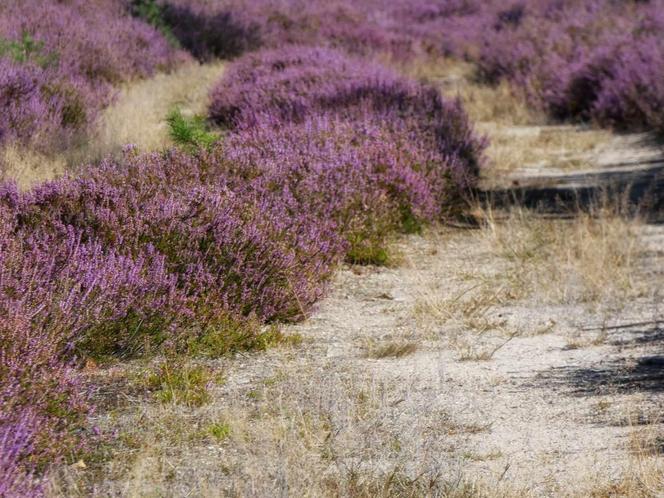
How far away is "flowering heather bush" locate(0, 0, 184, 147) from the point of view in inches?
336

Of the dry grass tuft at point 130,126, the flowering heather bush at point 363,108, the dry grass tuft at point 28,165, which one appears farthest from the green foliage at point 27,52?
the dry grass tuft at point 28,165

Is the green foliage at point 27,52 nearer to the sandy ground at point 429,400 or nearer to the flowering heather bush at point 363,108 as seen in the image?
the flowering heather bush at point 363,108

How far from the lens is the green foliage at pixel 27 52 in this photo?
9.93m

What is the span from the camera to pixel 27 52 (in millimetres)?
10578

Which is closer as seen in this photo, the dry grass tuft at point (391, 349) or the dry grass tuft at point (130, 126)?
the dry grass tuft at point (391, 349)

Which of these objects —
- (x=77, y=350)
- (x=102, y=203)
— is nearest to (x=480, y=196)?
(x=102, y=203)

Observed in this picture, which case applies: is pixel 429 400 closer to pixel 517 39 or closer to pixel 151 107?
pixel 151 107

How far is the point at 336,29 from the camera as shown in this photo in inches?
802

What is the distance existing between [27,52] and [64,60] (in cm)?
63

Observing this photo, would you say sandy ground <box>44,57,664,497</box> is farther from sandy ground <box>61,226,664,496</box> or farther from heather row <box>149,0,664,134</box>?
heather row <box>149,0,664,134</box>

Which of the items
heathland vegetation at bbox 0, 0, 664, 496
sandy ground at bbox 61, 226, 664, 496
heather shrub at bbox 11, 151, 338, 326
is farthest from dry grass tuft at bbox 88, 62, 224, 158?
sandy ground at bbox 61, 226, 664, 496

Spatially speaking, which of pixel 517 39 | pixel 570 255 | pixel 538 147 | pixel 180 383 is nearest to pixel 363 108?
pixel 570 255

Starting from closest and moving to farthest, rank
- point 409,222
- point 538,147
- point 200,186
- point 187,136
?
1. point 200,186
2. point 187,136
3. point 409,222
4. point 538,147

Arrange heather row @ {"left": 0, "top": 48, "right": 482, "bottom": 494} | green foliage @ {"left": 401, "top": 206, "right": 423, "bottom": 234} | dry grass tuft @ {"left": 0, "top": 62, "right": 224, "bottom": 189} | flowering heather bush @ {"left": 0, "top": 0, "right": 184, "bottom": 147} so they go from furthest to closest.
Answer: flowering heather bush @ {"left": 0, "top": 0, "right": 184, "bottom": 147}, green foliage @ {"left": 401, "top": 206, "right": 423, "bottom": 234}, dry grass tuft @ {"left": 0, "top": 62, "right": 224, "bottom": 189}, heather row @ {"left": 0, "top": 48, "right": 482, "bottom": 494}
